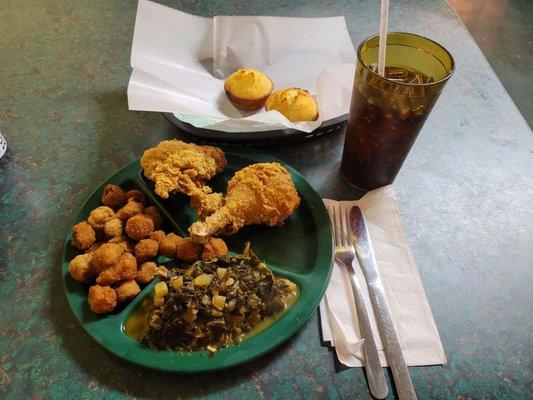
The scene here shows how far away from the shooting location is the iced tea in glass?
95 cm

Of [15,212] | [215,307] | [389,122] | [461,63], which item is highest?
[389,122]

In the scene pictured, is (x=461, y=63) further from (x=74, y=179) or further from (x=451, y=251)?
(x=74, y=179)

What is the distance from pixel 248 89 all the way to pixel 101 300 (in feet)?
2.81

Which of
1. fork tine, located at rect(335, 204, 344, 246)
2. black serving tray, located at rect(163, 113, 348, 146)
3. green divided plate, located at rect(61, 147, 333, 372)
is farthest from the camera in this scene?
black serving tray, located at rect(163, 113, 348, 146)

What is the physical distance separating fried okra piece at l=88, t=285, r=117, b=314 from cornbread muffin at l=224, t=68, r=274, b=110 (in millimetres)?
802

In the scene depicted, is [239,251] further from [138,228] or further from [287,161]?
[287,161]

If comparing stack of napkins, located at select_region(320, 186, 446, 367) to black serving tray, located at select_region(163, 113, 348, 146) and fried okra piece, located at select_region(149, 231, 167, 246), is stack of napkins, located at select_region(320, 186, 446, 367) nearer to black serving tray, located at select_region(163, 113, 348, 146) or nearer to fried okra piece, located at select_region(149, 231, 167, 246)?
black serving tray, located at select_region(163, 113, 348, 146)

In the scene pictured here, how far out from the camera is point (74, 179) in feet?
4.09

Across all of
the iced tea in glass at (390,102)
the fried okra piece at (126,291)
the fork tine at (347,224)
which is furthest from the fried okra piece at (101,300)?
the iced tea in glass at (390,102)

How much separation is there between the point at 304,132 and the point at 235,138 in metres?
0.21

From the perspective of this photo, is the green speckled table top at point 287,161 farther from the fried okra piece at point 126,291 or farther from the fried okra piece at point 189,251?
the fried okra piece at point 189,251

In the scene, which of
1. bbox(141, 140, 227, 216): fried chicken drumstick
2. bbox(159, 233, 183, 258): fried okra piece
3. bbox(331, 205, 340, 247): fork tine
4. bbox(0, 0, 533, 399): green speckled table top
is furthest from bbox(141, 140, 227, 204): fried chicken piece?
bbox(331, 205, 340, 247): fork tine

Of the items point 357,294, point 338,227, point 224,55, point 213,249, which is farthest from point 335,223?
point 224,55

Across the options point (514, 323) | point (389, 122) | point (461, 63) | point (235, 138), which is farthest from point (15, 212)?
point (461, 63)
